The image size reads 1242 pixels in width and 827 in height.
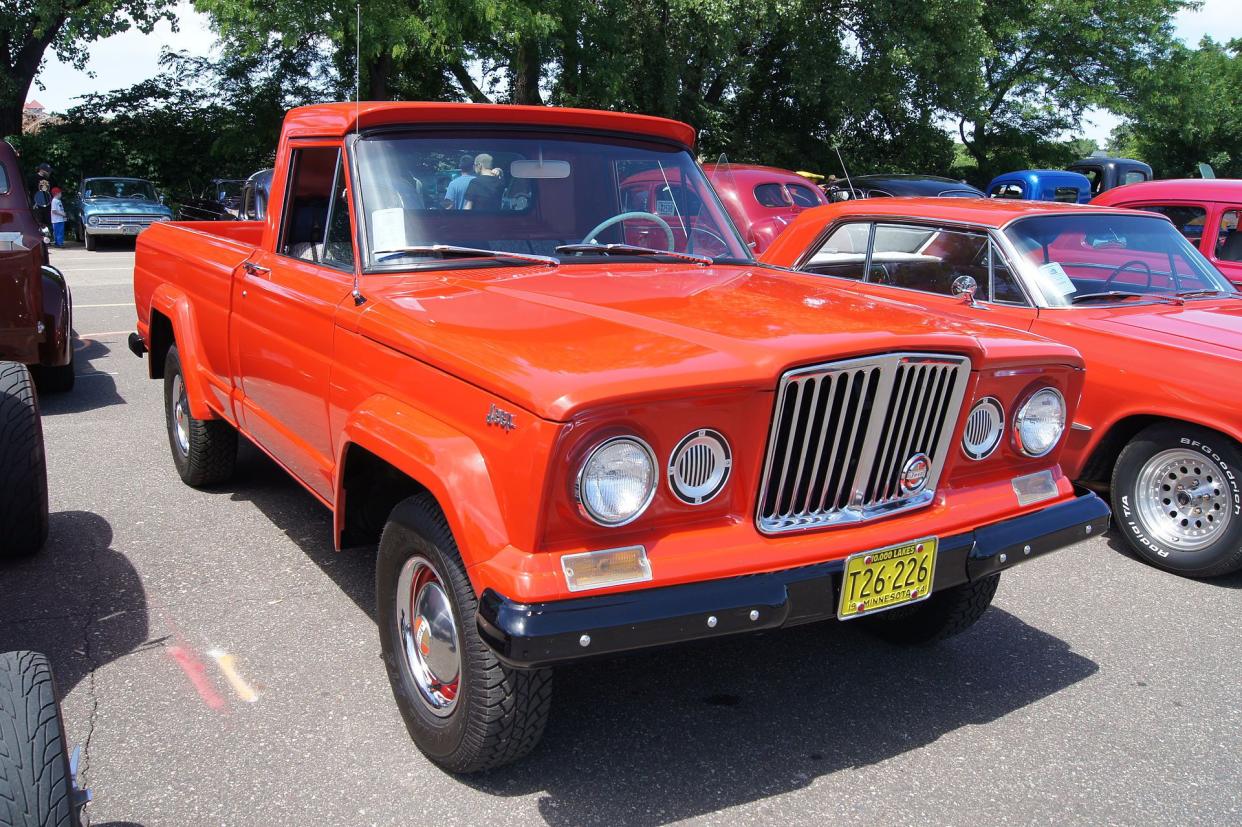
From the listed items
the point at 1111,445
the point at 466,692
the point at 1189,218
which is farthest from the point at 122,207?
the point at 466,692

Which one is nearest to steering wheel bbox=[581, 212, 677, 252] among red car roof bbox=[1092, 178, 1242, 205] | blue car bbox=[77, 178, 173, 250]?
red car roof bbox=[1092, 178, 1242, 205]

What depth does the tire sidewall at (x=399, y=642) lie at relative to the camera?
268cm

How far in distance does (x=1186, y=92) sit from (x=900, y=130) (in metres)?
8.67

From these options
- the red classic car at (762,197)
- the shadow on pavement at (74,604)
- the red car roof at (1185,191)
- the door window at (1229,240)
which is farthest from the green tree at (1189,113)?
the shadow on pavement at (74,604)

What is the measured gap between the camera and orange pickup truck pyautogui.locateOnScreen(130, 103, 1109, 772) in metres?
2.48

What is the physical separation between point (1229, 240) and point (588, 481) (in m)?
7.91

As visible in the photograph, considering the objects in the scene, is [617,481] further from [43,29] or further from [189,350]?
[43,29]

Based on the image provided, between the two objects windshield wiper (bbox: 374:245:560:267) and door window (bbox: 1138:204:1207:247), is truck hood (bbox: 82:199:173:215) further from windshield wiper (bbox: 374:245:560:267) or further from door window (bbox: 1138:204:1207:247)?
windshield wiper (bbox: 374:245:560:267)

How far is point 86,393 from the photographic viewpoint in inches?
306

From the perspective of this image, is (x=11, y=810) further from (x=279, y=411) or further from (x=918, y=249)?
(x=918, y=249)

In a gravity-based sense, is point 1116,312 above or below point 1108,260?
below

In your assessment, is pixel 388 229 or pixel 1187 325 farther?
pixel 1187 325

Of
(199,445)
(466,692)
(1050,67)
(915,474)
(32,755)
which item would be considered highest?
(1050,67)

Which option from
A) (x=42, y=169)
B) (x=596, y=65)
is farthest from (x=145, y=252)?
(x=596, y=65)
